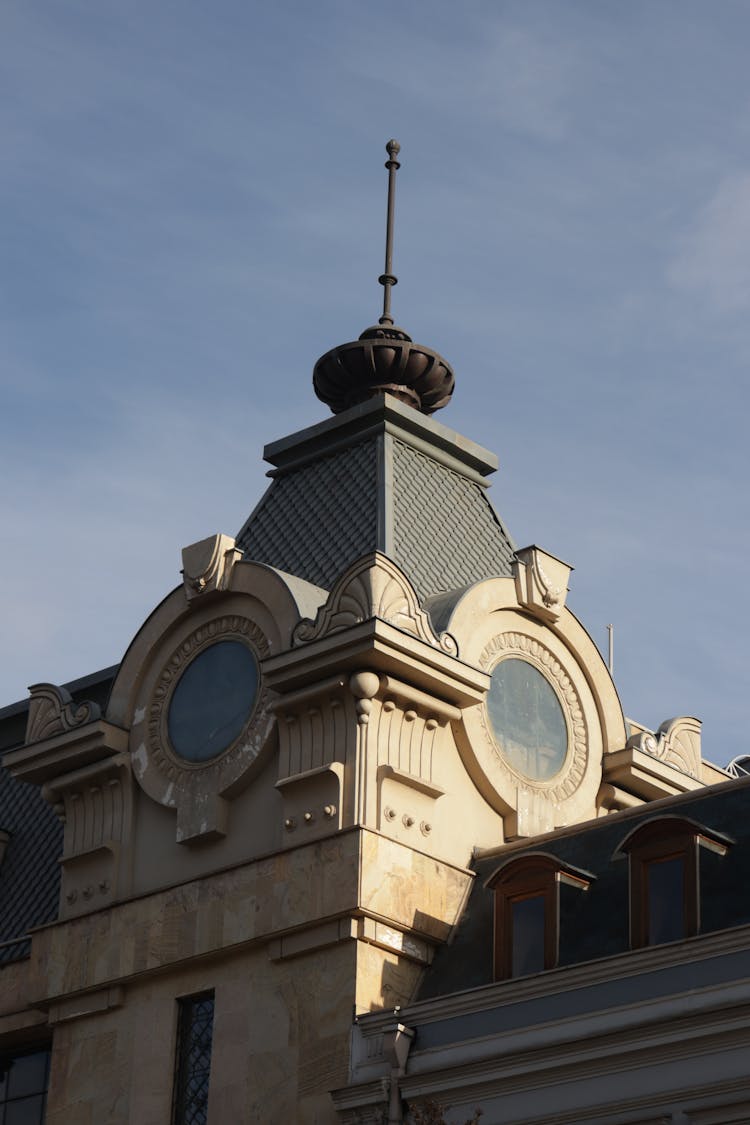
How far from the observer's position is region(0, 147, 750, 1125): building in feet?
98.5

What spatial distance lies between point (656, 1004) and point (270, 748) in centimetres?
892

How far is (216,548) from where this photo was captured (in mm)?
37094

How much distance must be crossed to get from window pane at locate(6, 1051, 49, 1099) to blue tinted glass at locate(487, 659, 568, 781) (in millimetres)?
9216

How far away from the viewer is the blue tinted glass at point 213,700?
3606 centimetres

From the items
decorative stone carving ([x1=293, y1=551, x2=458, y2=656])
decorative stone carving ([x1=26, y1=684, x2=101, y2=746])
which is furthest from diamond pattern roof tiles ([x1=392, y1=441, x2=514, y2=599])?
decorative stone carving ([x1=26, y1=684, x2=101, y2=746])

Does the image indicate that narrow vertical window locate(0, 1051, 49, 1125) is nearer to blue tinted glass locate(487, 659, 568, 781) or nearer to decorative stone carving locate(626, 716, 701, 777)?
blue tinted glass locate(487, 659, 568, 781)

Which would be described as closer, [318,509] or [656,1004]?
[656,1004]

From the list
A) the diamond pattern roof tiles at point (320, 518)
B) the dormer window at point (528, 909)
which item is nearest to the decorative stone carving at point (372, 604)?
the diamond pattern roof tiles at point (320, 518)

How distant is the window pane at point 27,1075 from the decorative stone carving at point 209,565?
8.00 meters

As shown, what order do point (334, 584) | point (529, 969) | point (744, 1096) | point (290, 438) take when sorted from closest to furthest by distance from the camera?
point (744, 1096)
point (529, 969)
point (334, 584)
point (290, 438)

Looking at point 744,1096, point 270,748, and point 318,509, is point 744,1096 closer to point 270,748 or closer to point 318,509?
point 270,748

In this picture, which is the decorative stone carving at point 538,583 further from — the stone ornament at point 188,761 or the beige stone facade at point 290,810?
the stone ornament at point 188,761

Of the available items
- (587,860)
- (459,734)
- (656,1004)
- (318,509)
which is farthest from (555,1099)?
(318,509)

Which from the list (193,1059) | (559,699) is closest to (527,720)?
(559,699)
